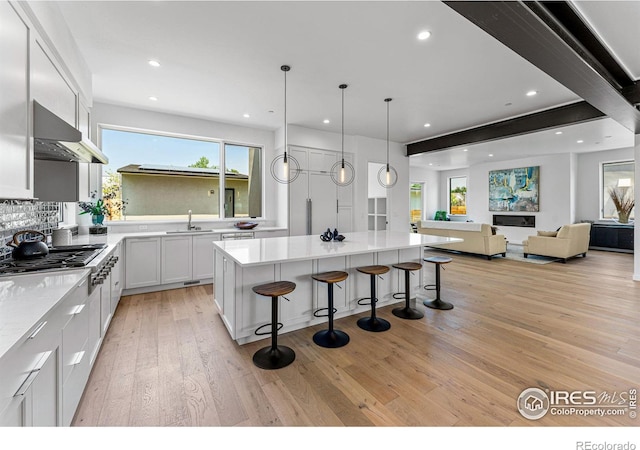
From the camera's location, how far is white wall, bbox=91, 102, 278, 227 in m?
4.39

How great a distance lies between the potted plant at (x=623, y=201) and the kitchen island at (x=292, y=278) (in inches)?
311

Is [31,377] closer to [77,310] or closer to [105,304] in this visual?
[77,310]

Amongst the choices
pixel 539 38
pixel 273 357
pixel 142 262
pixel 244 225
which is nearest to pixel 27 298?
pixel 273 357

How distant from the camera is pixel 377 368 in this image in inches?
90.0

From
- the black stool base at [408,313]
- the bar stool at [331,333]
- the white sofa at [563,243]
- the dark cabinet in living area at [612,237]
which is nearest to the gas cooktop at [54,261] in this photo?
the bar stool at [331,333]

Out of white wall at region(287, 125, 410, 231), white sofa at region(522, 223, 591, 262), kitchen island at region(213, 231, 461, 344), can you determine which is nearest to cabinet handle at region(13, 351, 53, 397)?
kitchen island at region(213, 231, 461, 344)

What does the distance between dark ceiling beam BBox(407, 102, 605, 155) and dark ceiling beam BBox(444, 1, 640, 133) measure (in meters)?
1.05

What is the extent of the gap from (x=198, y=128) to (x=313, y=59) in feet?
9.36

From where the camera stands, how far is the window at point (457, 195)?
37.1ft

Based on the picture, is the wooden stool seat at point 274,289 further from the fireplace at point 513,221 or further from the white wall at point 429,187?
the white wall at point 429,187

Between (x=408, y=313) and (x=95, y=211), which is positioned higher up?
(x=95, y=211)

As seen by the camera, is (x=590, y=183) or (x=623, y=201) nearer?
(x=623, y=201)
